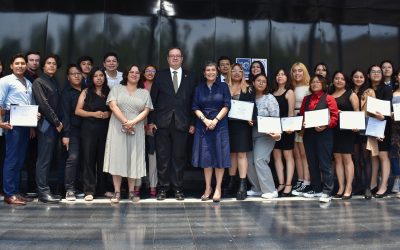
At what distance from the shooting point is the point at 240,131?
629 centimetres

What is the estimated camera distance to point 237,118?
6.20 metres

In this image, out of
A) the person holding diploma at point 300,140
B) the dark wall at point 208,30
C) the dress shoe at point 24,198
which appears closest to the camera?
the dress shoe at point 24,198

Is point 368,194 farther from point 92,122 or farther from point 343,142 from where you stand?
point 92,122

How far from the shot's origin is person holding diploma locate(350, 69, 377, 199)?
648cm

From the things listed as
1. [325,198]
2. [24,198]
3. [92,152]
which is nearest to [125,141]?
[92,152]

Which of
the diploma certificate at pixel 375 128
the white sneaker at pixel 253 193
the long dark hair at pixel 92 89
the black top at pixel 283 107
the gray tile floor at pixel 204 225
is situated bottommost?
the gray tile floor at pixel 204 225

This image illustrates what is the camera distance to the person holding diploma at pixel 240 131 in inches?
248

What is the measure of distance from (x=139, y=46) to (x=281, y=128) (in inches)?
121

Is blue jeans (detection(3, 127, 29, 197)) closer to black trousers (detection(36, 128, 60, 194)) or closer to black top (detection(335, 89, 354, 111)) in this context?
black trousers (detection(36, 128, 60, 194))

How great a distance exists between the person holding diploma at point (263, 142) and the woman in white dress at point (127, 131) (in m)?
1.65

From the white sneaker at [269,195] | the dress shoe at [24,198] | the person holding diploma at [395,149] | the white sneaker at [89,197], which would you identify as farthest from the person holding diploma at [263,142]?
the dress shoe at [24,198]

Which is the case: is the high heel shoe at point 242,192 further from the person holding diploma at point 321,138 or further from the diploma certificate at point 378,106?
the diploma certificate at point 378,106

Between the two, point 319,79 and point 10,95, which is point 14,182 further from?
point 319,79

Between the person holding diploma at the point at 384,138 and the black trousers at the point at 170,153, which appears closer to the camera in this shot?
the black trousers at the point at 170,153
